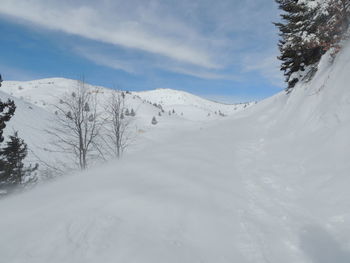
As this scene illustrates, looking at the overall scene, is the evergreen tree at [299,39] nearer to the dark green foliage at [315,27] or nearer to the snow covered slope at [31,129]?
the dark green foliage at [315,27]

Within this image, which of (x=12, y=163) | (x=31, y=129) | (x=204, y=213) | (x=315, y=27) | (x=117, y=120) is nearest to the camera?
(x=204, y=213)

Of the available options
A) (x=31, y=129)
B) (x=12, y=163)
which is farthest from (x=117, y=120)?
(x=31, y=129)

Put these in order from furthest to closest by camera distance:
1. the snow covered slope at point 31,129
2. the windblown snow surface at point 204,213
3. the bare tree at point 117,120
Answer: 1. the snow covered slope at point 31,129
2. the bare tree at point 117,120
3. the windblown snow surface at point 204,213

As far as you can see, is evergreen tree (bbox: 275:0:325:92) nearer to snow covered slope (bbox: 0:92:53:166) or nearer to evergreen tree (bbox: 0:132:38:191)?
evergreen tree (bbox: 0:132:38:191)

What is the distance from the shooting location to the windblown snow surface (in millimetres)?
2635

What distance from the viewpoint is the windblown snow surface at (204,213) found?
2.63 m

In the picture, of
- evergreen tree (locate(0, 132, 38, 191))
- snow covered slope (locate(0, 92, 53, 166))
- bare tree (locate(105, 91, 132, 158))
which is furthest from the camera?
snow covered slope (locate(0, 92, 53, 166))

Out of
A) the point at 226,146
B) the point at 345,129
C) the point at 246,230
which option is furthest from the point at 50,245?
the point at 226,146

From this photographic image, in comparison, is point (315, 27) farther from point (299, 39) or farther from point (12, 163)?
point (12, 163)

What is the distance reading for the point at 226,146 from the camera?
32.1ft

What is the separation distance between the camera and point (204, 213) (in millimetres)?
3744

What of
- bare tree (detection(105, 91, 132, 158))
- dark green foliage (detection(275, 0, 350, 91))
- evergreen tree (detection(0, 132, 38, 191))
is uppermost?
dark green foliage (detection(275, 0, 350, 91))

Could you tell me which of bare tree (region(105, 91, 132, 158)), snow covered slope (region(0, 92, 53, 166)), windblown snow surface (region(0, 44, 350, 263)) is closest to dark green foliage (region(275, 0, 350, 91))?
windblown snow surface (region(0, 44, 350, 263))

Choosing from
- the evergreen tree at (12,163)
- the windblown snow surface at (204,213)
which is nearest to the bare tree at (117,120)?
the evergreen tree at (12,163)
